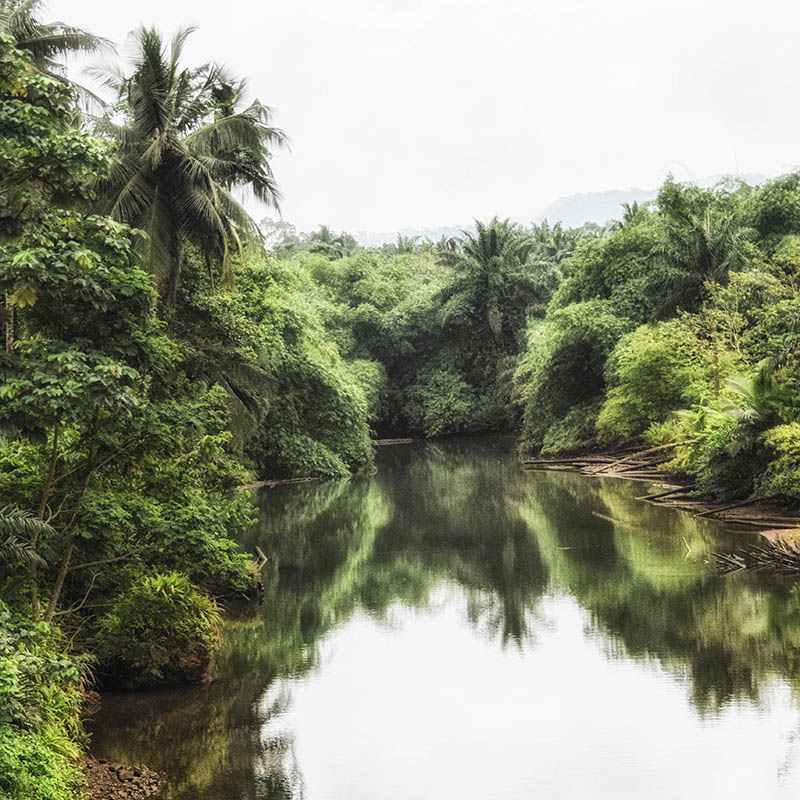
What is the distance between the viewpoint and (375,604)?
1520cm

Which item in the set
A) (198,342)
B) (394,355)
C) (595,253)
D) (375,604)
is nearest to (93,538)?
(375,604)

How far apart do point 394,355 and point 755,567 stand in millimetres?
41680

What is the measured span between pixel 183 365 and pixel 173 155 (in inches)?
236

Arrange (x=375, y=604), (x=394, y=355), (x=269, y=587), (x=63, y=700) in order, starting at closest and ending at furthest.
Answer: (x=63, y=700), (x=375, y=604), (x=269, y=587), (x=394, y=355)

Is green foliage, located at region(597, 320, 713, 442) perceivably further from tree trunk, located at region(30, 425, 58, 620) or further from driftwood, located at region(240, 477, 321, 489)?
tree trunk, located at region(30, 425, 58, 620)

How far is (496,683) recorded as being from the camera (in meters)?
10.9

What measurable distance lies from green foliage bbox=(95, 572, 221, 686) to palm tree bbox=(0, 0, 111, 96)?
10.3 metres

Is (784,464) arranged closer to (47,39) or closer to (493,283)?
Result: (47,39)

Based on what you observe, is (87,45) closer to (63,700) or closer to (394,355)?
(63,700)

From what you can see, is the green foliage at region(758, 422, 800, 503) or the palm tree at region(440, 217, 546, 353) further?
the palm tree at region(440, 217, 546, 353)

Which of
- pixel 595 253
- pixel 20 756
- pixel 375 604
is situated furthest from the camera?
pixel 595 253

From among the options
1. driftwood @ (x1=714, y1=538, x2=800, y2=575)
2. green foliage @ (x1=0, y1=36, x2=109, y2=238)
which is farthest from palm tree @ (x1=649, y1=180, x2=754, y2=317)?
green foliage @ (x1=0, y1=36, x2=109, y2=238)

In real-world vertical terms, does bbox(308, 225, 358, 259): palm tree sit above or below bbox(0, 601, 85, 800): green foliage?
above

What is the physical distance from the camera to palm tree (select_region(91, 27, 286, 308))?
18.3m
